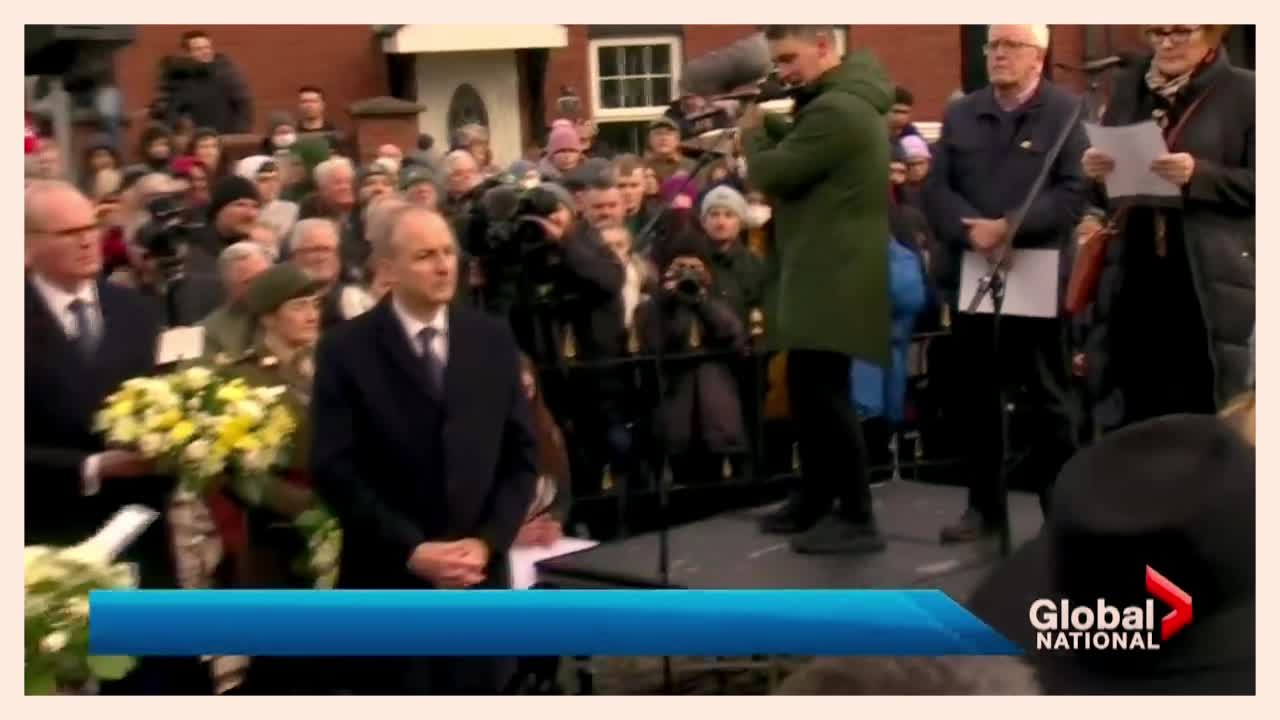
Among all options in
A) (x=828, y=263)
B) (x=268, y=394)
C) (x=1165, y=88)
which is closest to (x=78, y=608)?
(x=268, y=394)

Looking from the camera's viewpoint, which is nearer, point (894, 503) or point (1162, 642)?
point (1162, 642)

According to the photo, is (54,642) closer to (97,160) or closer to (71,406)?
(71,406)

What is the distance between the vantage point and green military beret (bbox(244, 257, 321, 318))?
4.88m

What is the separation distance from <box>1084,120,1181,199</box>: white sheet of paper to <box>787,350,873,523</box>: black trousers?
25.5 inches

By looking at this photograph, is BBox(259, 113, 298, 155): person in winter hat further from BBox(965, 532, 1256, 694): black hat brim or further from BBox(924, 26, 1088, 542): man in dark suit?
BBox(965, 532, 1256, 694): black hat brim

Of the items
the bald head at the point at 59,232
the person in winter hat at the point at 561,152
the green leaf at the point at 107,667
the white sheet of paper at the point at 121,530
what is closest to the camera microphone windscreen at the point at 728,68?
the person in winter hat at the point at 561,152

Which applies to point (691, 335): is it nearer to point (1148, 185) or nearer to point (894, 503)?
point (894, 503)

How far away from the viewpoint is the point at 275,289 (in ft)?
16.0

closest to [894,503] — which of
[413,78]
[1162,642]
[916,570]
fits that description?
[916,570]

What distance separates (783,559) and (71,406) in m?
1.40

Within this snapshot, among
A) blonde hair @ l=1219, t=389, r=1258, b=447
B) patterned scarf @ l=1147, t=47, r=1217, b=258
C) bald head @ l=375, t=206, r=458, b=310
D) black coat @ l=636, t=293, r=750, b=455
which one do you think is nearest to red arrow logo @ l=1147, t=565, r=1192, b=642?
blonde hair @ l=1219, t=389, r=1258, b=447

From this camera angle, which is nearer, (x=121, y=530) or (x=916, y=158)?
(x=121, y=530)

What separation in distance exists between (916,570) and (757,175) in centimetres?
83

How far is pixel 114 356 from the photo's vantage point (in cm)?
489
